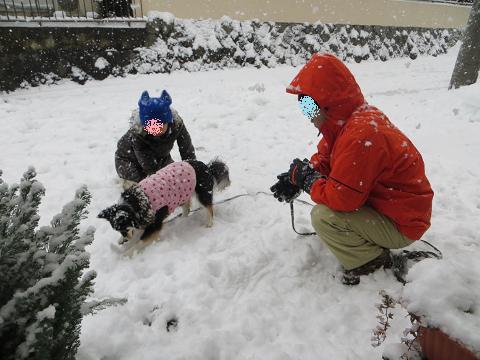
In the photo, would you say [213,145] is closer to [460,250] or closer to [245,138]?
[245,138]

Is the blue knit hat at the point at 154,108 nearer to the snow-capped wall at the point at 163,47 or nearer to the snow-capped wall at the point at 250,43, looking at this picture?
the snow-capped wall at the point at 163,47

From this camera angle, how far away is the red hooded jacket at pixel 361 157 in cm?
216

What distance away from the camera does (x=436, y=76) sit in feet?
35.6

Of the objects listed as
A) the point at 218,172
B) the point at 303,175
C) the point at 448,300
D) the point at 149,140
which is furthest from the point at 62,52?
the point at 448,300

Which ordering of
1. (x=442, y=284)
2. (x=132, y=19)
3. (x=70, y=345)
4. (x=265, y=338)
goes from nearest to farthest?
(x=442, y=284)
(x=70, y=345)
(x=265, y=338)
(x=132, y=19)

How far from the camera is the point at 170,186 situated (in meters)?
3.05

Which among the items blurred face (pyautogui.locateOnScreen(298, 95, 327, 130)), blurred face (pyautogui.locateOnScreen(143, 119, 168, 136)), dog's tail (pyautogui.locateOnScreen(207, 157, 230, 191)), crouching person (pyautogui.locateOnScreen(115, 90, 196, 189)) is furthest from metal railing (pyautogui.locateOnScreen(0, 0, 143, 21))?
blurred face (pyautogui.locateOnScreen(298, 95, 327, 130))

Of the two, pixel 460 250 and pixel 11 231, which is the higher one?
pixel 11 231

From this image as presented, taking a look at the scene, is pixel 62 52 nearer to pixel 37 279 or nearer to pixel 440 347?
pixel 37 279

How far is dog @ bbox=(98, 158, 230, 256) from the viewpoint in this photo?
9.16ft

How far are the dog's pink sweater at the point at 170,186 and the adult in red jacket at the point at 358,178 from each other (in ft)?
3.40

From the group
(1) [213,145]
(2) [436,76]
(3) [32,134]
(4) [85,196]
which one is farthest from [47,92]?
(2) [436,76]

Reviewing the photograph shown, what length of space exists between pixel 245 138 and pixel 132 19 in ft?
16.5

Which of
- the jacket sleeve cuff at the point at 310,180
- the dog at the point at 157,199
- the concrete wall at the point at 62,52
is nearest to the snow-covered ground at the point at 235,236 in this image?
the dog at the point at 157,199
